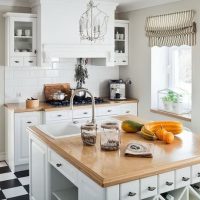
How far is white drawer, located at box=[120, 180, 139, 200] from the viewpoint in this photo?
7.02 feet

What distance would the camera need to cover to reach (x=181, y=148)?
2.72m

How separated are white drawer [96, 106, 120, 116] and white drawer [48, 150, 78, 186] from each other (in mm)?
2313

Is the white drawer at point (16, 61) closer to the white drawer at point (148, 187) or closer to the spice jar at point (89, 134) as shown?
the spice jar at point (89, 134)

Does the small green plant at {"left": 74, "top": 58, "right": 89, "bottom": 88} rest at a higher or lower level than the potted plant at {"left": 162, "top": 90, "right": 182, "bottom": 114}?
higher

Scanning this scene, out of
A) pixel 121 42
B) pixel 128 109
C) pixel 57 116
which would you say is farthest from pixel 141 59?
pixel 57 116

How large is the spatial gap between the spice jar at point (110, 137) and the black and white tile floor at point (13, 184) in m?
1.72

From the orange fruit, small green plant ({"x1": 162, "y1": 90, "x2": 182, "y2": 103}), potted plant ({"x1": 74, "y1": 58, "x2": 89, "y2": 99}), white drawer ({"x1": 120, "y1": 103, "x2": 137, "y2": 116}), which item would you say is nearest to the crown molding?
potted plant ({"x1": 74, "y1": 58, "x2": 89, "y2": 99})

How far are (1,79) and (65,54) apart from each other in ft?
3.45

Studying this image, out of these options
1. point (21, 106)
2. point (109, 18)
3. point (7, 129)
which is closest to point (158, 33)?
point (109, 18)

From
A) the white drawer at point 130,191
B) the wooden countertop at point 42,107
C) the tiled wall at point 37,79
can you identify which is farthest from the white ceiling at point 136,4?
the white drawer at point 130,191

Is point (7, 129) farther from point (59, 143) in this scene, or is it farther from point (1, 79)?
point (59, 143)

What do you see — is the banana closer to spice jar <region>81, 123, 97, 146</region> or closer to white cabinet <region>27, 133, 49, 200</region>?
spice jar <region>81, 123, 97, 146</region>

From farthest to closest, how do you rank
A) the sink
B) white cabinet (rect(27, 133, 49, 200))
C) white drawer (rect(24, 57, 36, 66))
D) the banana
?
white drawer (rect(24, 57, 36, 66))
the sink
white cabinet (rect(27, 133, 49, 200))
the banana

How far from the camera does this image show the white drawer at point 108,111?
Answer: 207 inches
